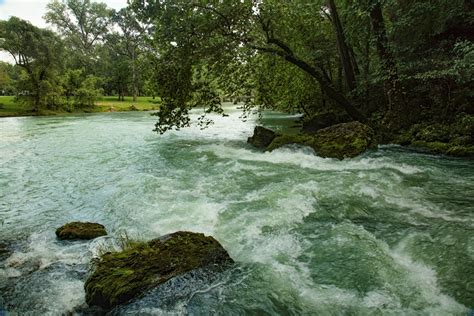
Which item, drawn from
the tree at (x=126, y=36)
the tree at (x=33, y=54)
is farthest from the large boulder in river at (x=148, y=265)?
the tree at (x=126, y=36)

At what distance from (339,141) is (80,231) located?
10.7 metres

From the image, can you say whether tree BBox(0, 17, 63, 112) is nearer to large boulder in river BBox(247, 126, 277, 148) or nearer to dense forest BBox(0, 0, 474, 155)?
→ dense forest BBox(0, 0, 474, 155)

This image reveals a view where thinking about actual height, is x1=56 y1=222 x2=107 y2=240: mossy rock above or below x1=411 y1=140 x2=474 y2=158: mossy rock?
below

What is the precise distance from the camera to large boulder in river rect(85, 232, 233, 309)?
493cm

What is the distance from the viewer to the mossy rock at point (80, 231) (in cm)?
733

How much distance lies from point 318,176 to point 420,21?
9.54m

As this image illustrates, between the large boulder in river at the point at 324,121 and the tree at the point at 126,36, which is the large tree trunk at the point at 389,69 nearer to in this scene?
the large boulder in river at the point at 324,121

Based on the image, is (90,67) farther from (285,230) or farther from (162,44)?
(285,230)

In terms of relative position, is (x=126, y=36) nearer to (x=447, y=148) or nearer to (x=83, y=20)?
(x=83, y=20)

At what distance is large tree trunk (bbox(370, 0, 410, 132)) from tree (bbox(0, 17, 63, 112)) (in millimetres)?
42567

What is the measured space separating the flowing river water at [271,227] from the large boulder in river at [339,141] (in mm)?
523

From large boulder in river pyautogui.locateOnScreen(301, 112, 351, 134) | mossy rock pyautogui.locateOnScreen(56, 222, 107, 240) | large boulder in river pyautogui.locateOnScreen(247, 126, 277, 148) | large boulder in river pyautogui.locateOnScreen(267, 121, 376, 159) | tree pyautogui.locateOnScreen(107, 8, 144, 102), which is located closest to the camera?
mossy rock pyautogui.locateOnScreen(56, 222, 107, 240)

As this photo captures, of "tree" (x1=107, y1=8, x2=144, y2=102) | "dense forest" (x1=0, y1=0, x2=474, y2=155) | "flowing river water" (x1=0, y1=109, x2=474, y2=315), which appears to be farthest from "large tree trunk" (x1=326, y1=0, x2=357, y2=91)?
"tree" (x1=107, y1=8, x2=144, y2=102)

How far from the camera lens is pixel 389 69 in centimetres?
1541
